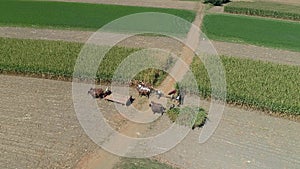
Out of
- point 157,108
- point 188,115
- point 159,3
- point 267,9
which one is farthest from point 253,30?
point 188,115

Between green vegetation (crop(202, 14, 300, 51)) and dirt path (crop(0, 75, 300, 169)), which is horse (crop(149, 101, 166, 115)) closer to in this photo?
dirt path (crop(0, 75, 300, 169))

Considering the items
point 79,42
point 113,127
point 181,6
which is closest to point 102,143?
point 113,127

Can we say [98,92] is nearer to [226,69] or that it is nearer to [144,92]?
[144,92]

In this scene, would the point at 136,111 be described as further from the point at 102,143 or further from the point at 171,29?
the point at 171,29

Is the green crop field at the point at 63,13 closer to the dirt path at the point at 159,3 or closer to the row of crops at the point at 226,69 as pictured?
the dirt path at the point at 159,3

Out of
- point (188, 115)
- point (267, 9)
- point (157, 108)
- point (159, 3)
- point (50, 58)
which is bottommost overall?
point (159, 3)

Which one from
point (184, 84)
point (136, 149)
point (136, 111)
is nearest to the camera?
point (136, 149)

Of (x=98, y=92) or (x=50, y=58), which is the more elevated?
(x=98, y=92)
